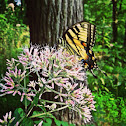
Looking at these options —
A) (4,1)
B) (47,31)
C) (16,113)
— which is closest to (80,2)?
(47,31)

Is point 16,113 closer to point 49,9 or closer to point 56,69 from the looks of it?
point 56,69

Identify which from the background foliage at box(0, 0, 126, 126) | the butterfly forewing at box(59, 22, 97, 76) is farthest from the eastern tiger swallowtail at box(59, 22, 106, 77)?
the background foliage at box(0, 0, 126, 126)

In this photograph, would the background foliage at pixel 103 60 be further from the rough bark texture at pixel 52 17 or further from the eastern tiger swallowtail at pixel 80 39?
the eastern tiger swallowtail at pixel 80 39

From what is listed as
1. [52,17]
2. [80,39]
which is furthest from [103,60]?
[52,17]

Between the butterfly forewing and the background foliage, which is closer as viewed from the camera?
the butterfly forewing

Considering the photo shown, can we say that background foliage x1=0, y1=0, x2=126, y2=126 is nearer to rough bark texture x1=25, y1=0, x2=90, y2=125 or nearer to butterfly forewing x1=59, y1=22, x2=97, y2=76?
rough bark texture x1=25, y1=0, x2=90, y2=125

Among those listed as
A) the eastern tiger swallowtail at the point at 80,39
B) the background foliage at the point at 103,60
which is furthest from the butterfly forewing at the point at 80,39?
the background foliage at the point at 103,60
